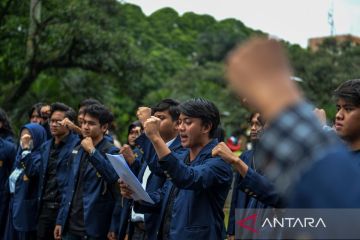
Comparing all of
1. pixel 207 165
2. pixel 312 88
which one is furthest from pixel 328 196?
pixel 312 88

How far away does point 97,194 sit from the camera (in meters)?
5.61

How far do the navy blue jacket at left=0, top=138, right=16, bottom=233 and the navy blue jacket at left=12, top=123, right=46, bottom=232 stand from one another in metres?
0.51

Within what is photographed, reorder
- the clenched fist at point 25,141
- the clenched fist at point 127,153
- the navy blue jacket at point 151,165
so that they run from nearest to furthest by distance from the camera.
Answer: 1. the navy blue jacket at point 151,165
2. the clenched fist at point 127,153
3. the clenched fist at point 25,141

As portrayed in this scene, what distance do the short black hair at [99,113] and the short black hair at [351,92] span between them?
2875 millimetres

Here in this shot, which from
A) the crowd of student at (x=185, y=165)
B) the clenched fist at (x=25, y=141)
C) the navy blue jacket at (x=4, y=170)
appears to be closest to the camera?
the crowd of student at (x=185, y=165)

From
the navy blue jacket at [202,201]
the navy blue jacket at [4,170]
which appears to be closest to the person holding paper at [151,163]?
the navy blue jacket at [202,201]

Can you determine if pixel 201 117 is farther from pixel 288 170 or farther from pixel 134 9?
pixel 134 9

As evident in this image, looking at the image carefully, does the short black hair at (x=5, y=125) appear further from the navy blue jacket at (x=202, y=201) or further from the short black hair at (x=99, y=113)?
the navy blue jacket at (x=202, y=201)

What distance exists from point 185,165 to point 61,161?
299cm

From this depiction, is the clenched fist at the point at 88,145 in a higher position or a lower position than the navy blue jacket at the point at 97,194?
higher

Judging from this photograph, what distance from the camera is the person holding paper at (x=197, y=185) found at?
383cm

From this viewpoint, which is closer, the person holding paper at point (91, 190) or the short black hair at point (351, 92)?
the short black hair at point (351, 92)

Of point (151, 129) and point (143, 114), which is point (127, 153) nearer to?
point (143, 114)

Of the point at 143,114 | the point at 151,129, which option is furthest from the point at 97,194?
the point at 151,129
